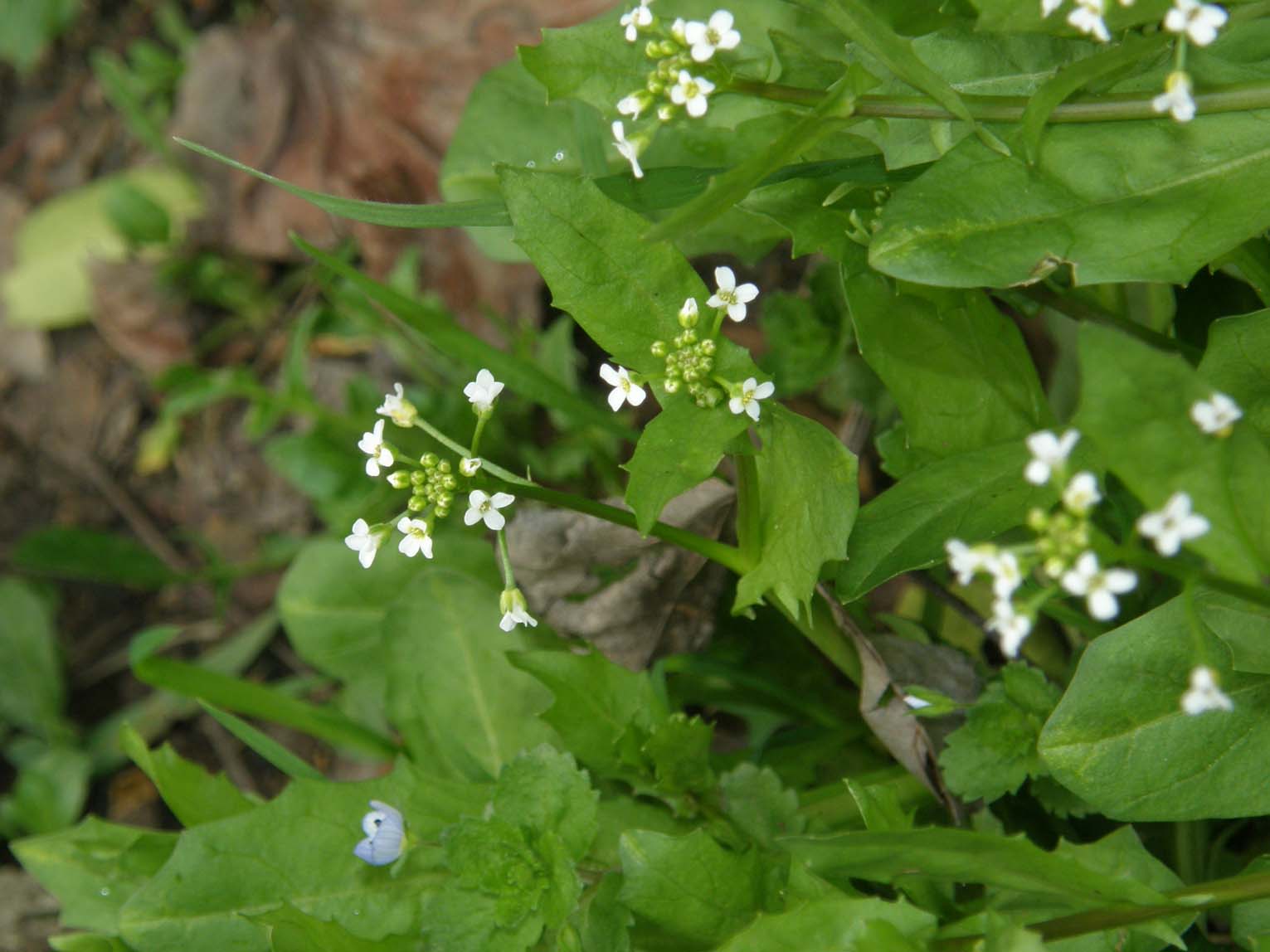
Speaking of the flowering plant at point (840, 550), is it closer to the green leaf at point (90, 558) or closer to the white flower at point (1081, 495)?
the white flower at point (1081, 495)

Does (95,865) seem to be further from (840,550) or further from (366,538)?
(840,550)

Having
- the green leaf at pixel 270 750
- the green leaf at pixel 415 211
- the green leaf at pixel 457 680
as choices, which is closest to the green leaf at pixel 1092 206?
the green leaf at pixel 415 211

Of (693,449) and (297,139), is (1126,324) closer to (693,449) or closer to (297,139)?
(693,449)

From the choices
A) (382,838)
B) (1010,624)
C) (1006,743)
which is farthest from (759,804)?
(1010,624)

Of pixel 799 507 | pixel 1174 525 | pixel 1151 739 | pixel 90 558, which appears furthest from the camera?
pixel 90 558

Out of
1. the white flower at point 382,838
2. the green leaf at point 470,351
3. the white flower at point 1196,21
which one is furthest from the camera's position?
the green leaf at point 470,351

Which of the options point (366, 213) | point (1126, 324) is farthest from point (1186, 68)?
point (366, 213)
